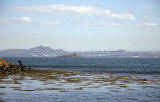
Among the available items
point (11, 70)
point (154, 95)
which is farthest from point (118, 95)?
point (11, 70)

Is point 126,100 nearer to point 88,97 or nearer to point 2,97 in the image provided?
point 88,97

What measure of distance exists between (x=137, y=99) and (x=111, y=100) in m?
2.87

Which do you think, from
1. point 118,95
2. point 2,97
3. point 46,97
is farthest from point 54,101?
point 118,95

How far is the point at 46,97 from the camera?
2658cm

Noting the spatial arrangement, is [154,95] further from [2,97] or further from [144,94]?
[2,97]

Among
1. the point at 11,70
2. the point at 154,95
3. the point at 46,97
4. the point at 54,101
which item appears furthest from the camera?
the point at 11,70

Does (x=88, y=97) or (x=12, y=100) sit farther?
(x=88, y=97)

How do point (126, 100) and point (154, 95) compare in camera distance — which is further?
point (154, 95)

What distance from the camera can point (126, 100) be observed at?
25.4 meters

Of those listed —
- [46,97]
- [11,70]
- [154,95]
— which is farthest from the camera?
[11,70]

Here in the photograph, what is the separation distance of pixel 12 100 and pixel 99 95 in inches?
365

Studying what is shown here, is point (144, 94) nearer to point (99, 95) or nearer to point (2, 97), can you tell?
point (99, 95)

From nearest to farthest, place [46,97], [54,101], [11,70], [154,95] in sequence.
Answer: [54,101], [46,97], [154,95], [11,70]

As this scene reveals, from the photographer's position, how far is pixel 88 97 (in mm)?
27000
